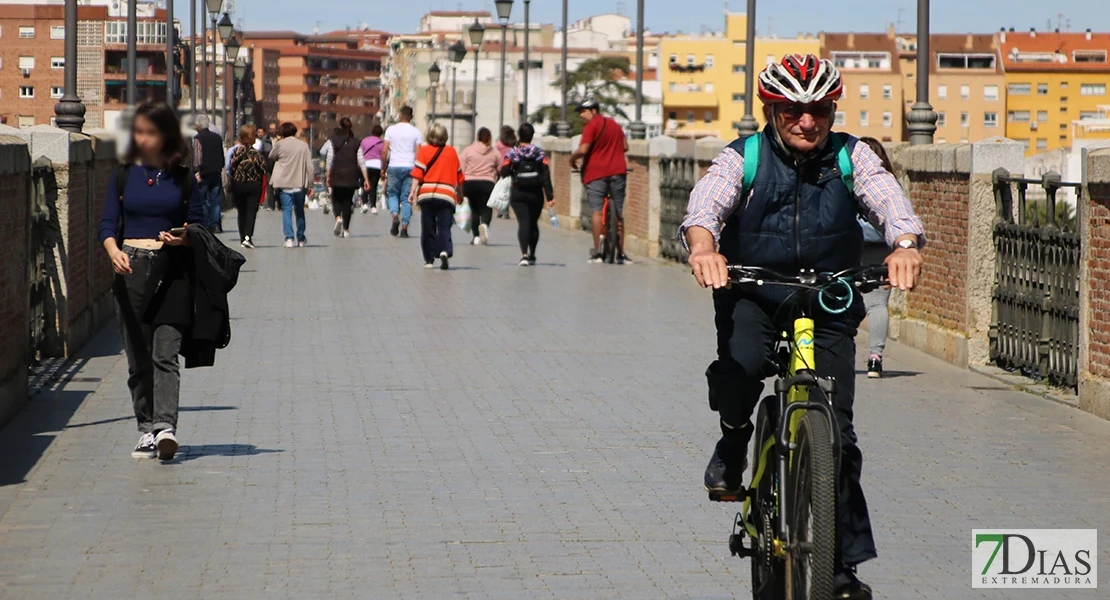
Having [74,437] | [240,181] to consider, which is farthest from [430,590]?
[240,181]

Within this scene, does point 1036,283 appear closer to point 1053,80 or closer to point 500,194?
point 500,194

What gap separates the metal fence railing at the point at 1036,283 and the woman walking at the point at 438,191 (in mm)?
10138

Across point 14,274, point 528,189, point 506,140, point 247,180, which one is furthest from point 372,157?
point 14,274

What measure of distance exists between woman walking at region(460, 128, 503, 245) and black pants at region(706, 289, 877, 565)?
22.1 metres

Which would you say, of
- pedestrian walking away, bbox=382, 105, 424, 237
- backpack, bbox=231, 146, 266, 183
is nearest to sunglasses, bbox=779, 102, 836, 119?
backpack, bbox=231, 146, 266, 183

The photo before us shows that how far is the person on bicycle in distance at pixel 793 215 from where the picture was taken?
580cm

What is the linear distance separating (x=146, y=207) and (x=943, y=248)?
23.9 feet

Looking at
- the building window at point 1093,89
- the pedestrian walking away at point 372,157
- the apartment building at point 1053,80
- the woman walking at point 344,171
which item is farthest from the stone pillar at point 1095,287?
the building window at point 1093,89

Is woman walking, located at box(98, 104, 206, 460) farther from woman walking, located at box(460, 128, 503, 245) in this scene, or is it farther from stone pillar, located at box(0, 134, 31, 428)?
woman walking, located at box(460, 128, 503, 245)

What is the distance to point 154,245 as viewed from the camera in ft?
29.7

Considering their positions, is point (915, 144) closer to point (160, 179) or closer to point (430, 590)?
point (160, 179)

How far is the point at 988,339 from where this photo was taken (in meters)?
13.5

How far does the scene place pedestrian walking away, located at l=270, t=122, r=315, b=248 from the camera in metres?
27.2

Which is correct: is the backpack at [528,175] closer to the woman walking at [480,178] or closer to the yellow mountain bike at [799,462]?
the woman walking at [480,178]
